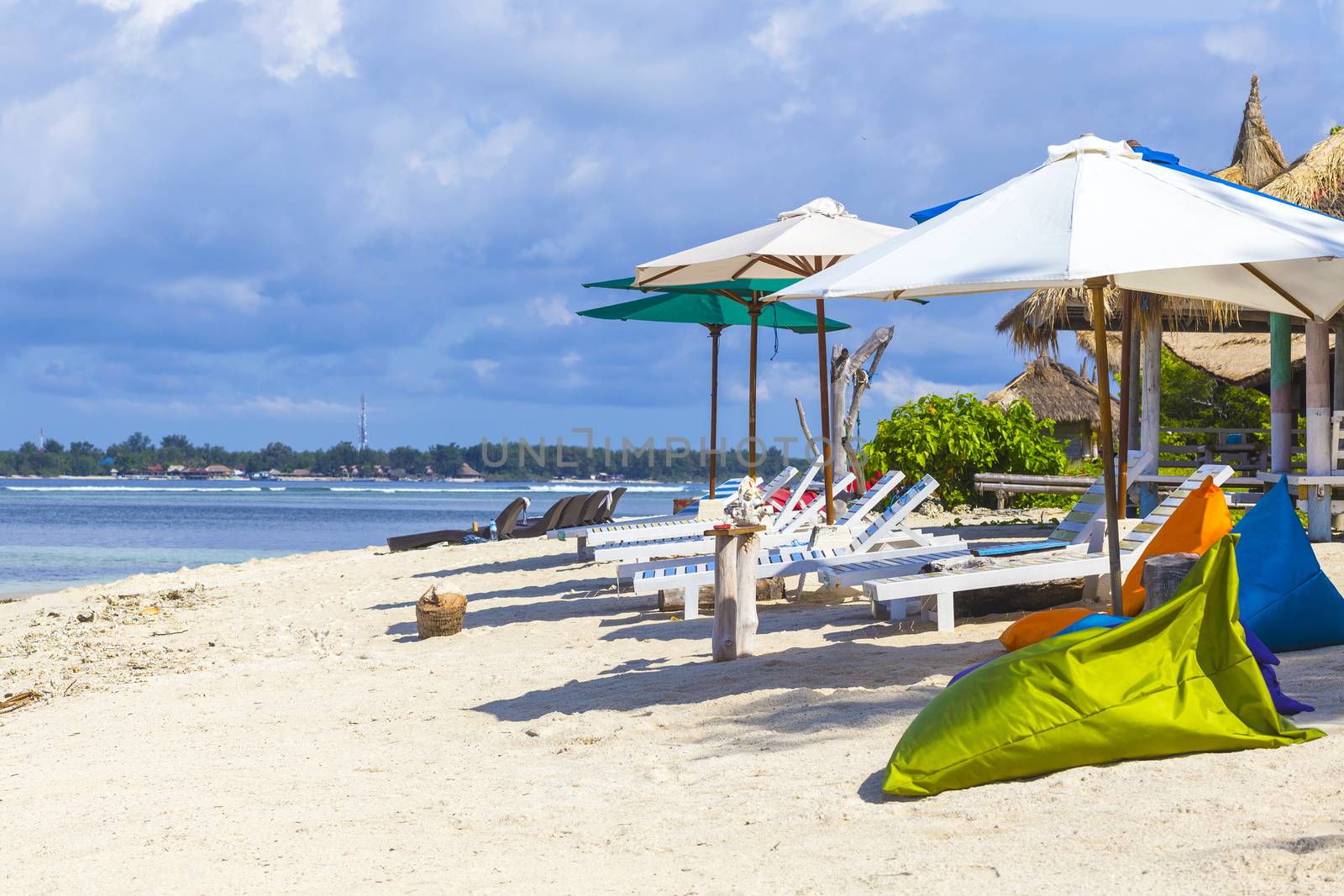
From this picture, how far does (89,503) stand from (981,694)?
57643 mm

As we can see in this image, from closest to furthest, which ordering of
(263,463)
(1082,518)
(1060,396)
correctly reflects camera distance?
(1082,518) < (1060,396) < (263,463)

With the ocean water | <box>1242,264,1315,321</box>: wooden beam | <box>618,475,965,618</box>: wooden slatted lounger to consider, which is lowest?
the ocean water

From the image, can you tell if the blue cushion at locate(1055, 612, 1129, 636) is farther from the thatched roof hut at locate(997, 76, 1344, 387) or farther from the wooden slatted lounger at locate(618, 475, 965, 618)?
the thatched roof hut at locate(997, 76, 1344, 387)

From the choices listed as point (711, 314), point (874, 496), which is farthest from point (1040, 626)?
point (711, 314)

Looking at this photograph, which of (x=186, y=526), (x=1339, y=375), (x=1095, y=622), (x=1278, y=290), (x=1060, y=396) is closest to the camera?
(x=1095, y=622)

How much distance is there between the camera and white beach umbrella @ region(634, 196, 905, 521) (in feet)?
26.0

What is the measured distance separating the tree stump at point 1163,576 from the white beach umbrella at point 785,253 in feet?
11.8

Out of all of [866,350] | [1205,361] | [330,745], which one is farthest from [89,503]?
[330,745]

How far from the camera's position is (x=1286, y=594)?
4.75m

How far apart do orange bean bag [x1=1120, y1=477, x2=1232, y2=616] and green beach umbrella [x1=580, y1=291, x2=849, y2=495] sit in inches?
196

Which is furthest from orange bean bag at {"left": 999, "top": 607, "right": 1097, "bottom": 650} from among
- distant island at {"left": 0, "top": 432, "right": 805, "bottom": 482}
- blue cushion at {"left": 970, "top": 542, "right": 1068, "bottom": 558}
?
distant island at {"left": 0, "top": 432, "right": 805, "bottom": 482}

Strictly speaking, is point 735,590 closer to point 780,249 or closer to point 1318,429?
point 780,249

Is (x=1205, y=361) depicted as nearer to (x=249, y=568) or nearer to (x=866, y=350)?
(x=866, y=350)

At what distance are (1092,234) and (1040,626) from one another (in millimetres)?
1745
